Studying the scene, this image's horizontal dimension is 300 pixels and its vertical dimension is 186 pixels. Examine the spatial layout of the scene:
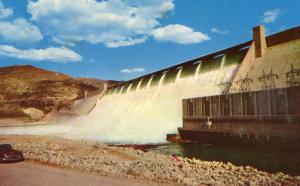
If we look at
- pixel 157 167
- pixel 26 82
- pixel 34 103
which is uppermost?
pixel 26 82

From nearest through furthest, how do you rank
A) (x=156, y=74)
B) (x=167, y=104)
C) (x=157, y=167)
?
(x=157, y=167), (x=167, y=104), (x=156, y=74)

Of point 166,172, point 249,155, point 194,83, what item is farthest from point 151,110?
point 166,172

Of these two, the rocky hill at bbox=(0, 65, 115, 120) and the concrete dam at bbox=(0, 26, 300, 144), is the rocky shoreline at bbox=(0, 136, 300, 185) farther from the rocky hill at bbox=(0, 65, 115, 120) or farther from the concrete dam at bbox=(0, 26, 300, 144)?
the rocky hill at bbox=(0, 65, 115, 120)

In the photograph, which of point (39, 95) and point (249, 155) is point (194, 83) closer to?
point (249, 155)

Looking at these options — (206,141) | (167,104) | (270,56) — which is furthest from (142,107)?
(270,56)

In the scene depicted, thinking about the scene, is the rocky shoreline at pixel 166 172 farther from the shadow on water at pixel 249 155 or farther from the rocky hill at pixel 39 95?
the rocky hill at pixel 39 95

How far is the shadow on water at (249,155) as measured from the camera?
2139 cm

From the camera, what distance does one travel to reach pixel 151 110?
165 ft

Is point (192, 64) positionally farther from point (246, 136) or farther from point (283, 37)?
point (246, 136)

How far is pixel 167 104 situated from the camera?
156 feet

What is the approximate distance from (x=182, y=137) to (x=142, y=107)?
49.9 ft

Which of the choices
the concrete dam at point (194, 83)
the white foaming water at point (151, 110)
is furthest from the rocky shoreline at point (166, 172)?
the white foaming water at point (151, 110)

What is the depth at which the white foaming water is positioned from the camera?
1604 inches

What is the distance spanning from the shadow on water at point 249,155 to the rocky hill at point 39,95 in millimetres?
56325
